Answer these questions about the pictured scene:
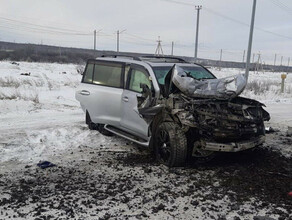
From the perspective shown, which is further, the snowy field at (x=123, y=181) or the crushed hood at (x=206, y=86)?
the crushed hood at (x=206, y=86)

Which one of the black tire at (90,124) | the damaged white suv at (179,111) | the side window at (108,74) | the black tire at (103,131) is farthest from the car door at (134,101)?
the black tire at (90,124)

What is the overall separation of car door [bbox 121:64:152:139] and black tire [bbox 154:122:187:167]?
512 mm

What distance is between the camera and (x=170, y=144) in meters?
5.05

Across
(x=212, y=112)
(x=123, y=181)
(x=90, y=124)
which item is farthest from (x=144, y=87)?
(x=90, y=124)

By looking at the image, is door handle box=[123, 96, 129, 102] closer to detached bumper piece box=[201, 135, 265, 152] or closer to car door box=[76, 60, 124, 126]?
car door box=[76, 60, 124, 126]

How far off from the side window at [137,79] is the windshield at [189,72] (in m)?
0.21

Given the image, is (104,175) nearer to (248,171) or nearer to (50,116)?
(248,171)

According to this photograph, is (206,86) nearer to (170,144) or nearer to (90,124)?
(170,144)

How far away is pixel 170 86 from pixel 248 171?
6.47ft

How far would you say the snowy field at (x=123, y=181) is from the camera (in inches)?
147

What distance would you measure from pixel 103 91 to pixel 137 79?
99cm

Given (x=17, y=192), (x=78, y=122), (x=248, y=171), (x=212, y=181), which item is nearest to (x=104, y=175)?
(x=17, y=192)

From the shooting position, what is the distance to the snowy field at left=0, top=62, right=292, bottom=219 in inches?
147

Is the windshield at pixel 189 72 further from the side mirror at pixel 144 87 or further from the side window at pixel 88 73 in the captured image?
the side window at pixel 88 73
